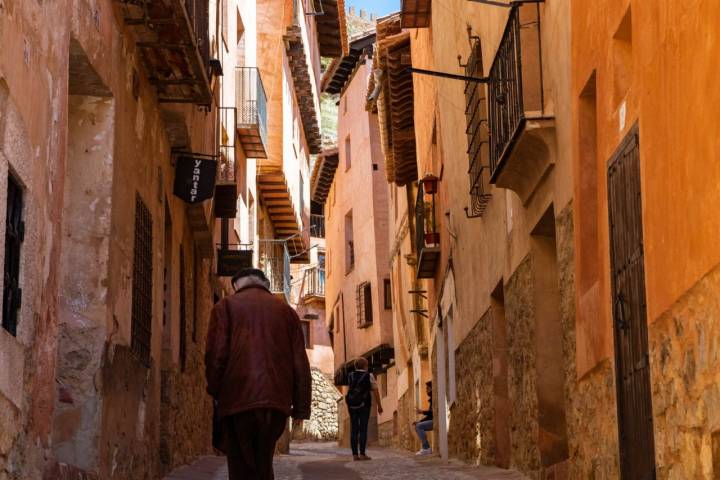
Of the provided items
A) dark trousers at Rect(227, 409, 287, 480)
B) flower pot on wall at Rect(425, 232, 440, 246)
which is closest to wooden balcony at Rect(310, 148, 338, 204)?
flower pot on wall at Rect(425, 232, 440, 246)

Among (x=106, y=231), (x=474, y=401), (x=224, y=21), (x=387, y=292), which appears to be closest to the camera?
(x=106, y=231)

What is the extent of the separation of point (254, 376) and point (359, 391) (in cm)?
993

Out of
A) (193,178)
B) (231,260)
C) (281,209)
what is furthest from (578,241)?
(281,209)

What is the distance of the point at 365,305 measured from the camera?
120ft

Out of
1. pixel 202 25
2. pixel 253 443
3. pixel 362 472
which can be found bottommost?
pixel 362 472

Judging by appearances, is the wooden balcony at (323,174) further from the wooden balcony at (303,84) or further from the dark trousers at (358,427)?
the dark trousers at (358,427)

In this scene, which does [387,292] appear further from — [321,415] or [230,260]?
[230,260]

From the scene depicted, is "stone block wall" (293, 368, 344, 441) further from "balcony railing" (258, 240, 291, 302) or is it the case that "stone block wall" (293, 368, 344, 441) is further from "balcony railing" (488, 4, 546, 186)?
"balcony railing" (488, 4, 546, 186)

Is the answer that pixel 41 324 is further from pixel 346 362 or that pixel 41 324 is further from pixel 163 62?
pixel 346 362

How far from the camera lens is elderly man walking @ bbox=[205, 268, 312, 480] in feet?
24.7

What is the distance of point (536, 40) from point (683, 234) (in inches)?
192

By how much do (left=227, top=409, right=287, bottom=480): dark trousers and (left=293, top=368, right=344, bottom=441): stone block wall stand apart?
123 ft

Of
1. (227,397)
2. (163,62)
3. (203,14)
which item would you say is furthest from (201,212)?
(227,397)

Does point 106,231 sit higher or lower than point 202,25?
lower
